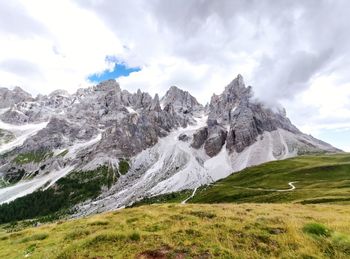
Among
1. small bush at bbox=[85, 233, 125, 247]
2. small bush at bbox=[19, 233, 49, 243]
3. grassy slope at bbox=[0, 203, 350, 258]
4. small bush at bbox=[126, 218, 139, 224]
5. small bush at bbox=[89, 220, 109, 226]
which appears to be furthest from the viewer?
small bush at bbox=[89, 220, 109, 226]

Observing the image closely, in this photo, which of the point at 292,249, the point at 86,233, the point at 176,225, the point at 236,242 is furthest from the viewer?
the point at 86,233

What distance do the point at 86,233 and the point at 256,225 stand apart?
13000 millimetres

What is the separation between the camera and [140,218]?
28344mm

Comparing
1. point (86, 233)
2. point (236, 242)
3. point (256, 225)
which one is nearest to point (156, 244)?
point (236, 242)

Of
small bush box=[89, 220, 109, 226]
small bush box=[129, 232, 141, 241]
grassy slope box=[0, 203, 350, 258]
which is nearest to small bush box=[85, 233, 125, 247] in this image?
grassy slope box=[0, 203, 350, 258]

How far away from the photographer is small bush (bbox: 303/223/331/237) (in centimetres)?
1770

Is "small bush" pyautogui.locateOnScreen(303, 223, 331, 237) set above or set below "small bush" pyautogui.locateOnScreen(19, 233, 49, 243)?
below

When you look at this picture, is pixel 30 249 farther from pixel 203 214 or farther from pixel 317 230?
pixel 317 230

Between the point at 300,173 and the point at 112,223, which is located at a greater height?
A: the point at 300,173

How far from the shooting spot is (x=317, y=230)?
1811cm

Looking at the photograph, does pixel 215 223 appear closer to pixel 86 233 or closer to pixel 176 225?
pixel 176 225

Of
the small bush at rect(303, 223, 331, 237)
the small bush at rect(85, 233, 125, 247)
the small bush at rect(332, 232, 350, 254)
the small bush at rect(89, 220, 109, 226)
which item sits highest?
the small bush at rect(89, 220, 109, 226)

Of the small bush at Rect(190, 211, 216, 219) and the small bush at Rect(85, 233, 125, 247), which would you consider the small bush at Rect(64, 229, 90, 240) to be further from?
the small bush at Rect(190, 211, 216, 219)

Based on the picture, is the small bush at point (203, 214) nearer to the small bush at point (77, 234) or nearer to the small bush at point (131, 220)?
the small bush at point (131, 220)
